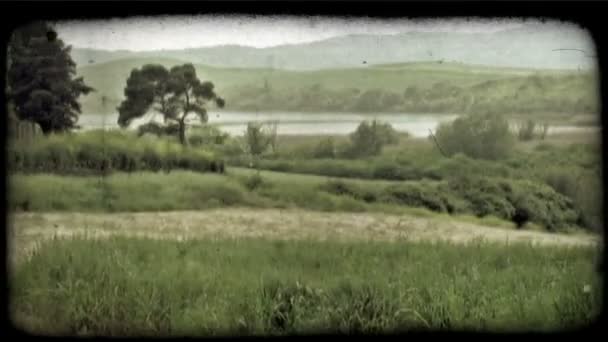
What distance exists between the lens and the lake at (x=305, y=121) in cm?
258

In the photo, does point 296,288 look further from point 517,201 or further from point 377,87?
point 517,201

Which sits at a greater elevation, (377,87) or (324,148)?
(377,87)

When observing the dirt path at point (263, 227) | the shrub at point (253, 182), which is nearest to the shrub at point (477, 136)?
the dirt path at point (263, 227)

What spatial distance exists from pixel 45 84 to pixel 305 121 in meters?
1.12

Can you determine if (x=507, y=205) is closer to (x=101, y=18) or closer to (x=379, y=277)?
(x=379, y=277)

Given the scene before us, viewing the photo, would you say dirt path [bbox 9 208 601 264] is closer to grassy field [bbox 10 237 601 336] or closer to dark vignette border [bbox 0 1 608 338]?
grassy field [bbox 10 237 601 336]

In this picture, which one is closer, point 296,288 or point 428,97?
point 296,288

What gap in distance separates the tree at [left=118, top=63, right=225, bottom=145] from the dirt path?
0.40 meters

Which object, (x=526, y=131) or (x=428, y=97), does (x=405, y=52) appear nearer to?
(x=428, y=97)

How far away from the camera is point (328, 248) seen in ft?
8.45

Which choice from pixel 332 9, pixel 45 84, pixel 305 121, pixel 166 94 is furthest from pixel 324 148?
pixel 45 84

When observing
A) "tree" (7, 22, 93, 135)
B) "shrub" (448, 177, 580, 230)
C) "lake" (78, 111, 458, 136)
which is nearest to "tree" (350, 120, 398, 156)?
"lake" (78, 111, 458, 136)

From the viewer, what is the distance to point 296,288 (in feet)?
8.23

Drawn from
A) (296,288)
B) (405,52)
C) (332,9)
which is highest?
(332,9)
